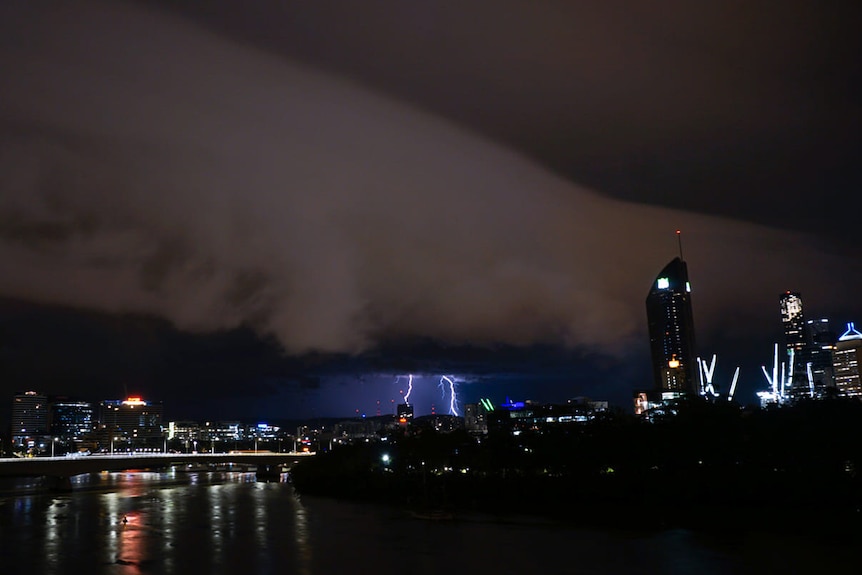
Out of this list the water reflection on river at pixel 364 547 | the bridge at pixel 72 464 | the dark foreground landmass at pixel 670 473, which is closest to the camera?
the water reflection on river at pixel 364 547

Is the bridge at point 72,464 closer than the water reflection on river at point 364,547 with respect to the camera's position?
No

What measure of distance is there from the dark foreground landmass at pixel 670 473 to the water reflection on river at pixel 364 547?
24.7 ft

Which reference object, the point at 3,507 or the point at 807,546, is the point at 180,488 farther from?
the point at 807,546

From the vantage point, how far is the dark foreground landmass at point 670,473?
6444 centimetres

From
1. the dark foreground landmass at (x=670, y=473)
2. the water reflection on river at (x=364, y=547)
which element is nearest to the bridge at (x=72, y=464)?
the water reflection on river at (x=364, y=547)

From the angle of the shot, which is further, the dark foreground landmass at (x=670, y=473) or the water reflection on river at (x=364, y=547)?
the dark foreground landmass at (x=670, y=473)

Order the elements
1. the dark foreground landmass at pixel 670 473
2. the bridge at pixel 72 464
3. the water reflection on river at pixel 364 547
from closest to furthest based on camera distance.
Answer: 1. the water reflection on river at pixel 364 547
2. the dark foreground landmass at pixel 670 473
3. the bridge at pixel 72 464

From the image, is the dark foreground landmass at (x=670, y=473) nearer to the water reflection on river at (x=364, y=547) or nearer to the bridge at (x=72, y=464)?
the water reflection on river at (x=364, y=547)

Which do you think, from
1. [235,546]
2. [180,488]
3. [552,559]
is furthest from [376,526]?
[180,488]

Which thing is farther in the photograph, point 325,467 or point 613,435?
point 325,467

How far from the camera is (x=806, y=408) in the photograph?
73.0 m

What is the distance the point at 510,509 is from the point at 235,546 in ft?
→ 107

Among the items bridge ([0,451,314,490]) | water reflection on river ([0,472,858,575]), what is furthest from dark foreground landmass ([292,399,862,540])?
bridge ([0,451,314,490])

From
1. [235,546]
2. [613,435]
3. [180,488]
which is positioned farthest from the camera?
[180,488]
